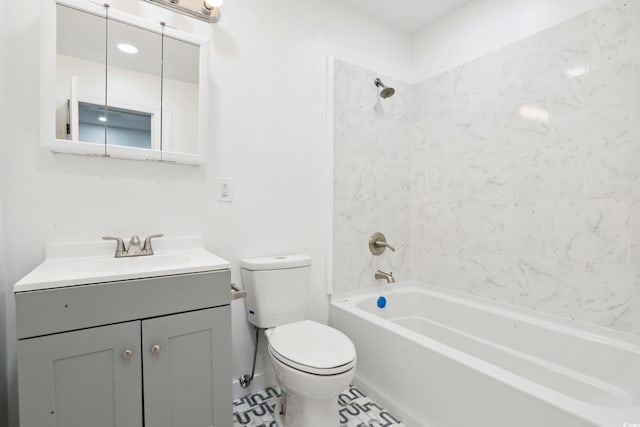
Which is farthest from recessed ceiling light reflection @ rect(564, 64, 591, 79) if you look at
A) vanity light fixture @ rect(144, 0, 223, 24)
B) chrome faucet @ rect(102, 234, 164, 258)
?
chrome faucet @ rect(102, 234, 164, 258)

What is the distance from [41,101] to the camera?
125 centimetres

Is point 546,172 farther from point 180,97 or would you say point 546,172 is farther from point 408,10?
point 180,97

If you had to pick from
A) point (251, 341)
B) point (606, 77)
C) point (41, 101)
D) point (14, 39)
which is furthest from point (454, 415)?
point (14, 39)

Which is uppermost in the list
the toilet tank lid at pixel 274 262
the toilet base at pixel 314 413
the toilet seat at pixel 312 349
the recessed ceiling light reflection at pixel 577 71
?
the recessed ceiling light reflection at pixel 577 71

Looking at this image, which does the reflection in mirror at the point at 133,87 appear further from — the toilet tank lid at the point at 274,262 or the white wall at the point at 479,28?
the white wall at the point at 479,28

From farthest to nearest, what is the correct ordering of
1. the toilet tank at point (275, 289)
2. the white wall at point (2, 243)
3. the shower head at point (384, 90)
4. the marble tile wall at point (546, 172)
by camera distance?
the shower head at point (384, 90) → the toilet tank at point (275, 289) → the marble tile wall at point (546, 172) → the white wall at point (2, 243)

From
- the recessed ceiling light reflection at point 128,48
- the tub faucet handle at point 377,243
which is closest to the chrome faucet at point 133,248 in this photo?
the recessed ceiling light reflection at point 128,48

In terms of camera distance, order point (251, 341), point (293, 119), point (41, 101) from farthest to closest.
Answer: point (293, 119), point (251, 341), point (41, 101)

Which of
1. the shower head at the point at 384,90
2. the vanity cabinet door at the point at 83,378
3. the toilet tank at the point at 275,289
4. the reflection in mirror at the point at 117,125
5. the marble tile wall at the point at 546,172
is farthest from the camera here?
the shower head at the point at 384,90

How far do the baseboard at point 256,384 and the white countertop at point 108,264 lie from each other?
2.65 feet

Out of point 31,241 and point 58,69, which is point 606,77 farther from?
point 31,241

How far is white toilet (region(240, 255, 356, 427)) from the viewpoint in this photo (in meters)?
1.28

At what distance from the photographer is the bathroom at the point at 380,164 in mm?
1357

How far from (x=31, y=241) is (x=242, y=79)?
1250mm
